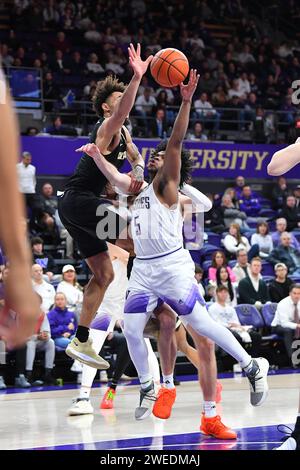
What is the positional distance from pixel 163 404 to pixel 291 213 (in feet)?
36.5

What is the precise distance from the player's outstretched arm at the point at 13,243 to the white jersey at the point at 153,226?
15.7ft

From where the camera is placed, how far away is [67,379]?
452 inches

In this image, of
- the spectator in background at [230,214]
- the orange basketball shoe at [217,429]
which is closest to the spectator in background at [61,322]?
the orange basketball shoe at [217,429]

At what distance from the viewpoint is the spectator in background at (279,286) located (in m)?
13.4

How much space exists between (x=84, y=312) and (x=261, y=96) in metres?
15.9

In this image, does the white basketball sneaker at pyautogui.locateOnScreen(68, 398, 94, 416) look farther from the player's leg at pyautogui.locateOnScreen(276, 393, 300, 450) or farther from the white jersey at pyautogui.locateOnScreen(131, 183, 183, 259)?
the player's leg at pyautogui.locateOnScreen(276, 393, 300, 450)

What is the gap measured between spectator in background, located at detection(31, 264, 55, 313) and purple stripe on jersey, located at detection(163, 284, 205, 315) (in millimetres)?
5015

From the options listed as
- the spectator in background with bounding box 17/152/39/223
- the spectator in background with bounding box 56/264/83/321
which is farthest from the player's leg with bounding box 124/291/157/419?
the spectator in background with bounding box 17/152/39/223

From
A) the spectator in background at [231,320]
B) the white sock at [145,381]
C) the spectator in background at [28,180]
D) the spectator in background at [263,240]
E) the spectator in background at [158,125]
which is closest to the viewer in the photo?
the white sock at [145,381]

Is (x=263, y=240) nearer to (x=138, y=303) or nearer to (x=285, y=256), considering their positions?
(x=285, y=256)

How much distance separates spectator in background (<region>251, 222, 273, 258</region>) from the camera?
15.4m

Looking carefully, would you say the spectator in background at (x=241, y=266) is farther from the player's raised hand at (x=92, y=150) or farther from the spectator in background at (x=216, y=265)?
the player's raised hand at (x=92, y=150)

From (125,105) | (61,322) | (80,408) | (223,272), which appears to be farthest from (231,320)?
(125,105)

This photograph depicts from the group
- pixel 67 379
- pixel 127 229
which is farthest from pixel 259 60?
pixel 127 229
